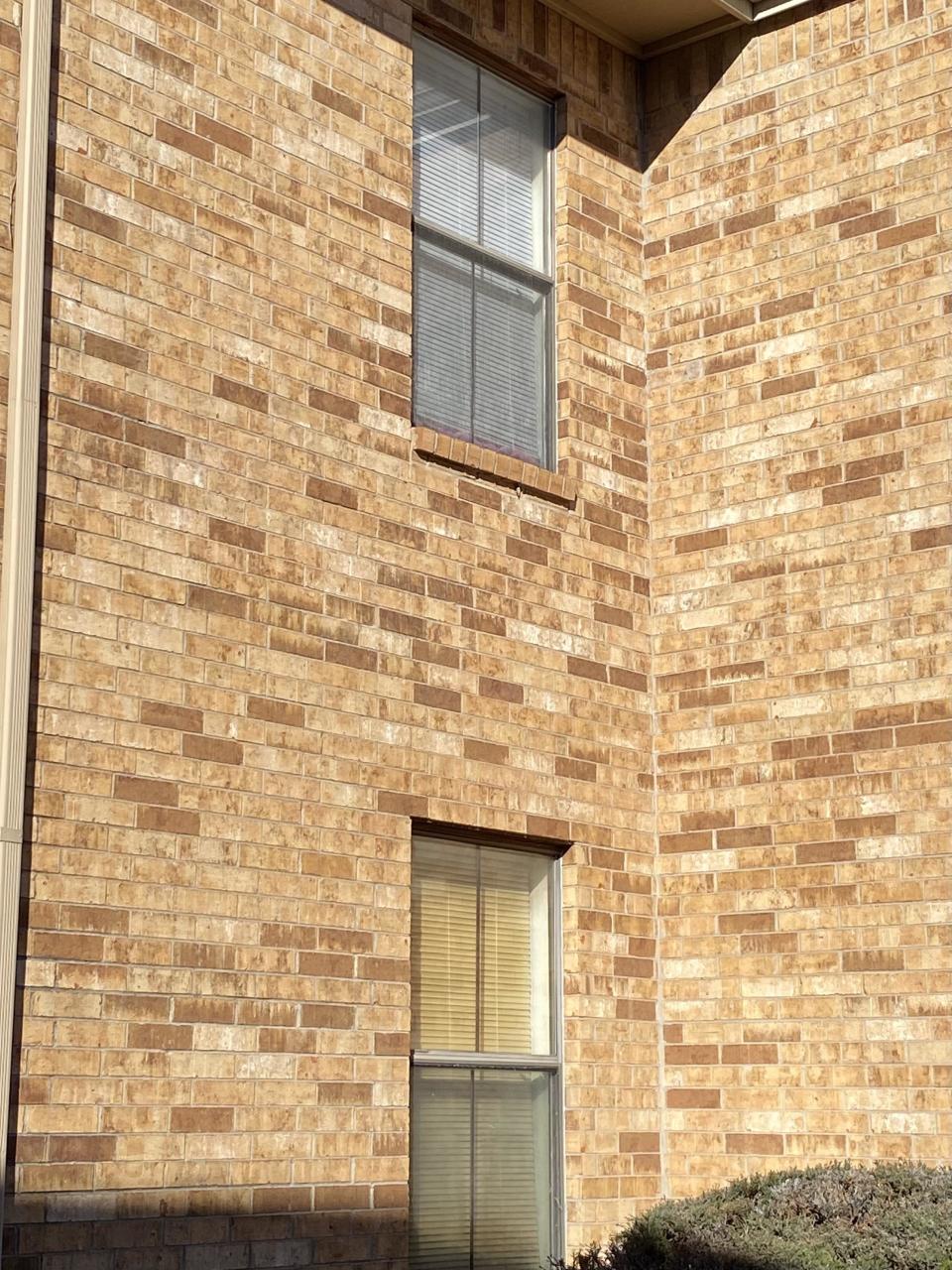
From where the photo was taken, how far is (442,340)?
34.7 feet

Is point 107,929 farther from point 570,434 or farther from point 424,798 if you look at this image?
point 570,434

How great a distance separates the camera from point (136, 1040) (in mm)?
7930

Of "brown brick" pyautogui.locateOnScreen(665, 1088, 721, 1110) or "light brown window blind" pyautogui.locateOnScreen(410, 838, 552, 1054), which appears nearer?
"light brown window blind" pyautogui.locateOnScreen(410, 838, 552, 1054)

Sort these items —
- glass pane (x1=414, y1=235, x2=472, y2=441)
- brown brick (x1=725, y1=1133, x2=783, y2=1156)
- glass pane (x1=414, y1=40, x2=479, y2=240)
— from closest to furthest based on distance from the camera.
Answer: brown brick (x1=725, y1=1133, x2=783, y2=1156)
glass pane (x1=414, y1=235, x2=472, y2=441)
glass pane (x1=414, y1=40, x2=479, y2=240)

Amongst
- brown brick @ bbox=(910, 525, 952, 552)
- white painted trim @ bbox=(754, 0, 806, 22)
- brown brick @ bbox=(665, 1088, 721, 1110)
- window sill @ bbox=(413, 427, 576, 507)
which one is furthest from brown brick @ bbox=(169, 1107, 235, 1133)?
white painted trim @ bbox=(754, 0, 806, 22)

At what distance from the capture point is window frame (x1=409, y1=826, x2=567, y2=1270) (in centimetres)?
975

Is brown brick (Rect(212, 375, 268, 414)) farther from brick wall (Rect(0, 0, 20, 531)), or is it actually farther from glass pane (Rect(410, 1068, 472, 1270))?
glass pane (Rect(410, 1068, 472, 1270))

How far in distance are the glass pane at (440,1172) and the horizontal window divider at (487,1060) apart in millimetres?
59

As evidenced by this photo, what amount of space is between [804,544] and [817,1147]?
3.39m

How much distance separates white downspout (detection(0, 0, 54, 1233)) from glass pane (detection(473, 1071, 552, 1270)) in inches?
124

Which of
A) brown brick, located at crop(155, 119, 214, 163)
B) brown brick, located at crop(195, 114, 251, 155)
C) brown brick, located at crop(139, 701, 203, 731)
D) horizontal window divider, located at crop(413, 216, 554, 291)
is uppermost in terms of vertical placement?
horizontal window divider, located at crop(413, 216, 554, 291)

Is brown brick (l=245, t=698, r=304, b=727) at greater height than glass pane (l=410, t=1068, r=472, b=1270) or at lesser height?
greater

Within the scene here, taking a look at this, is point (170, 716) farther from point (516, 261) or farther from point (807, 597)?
point (516, 261)

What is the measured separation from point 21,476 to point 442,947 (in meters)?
3.49
